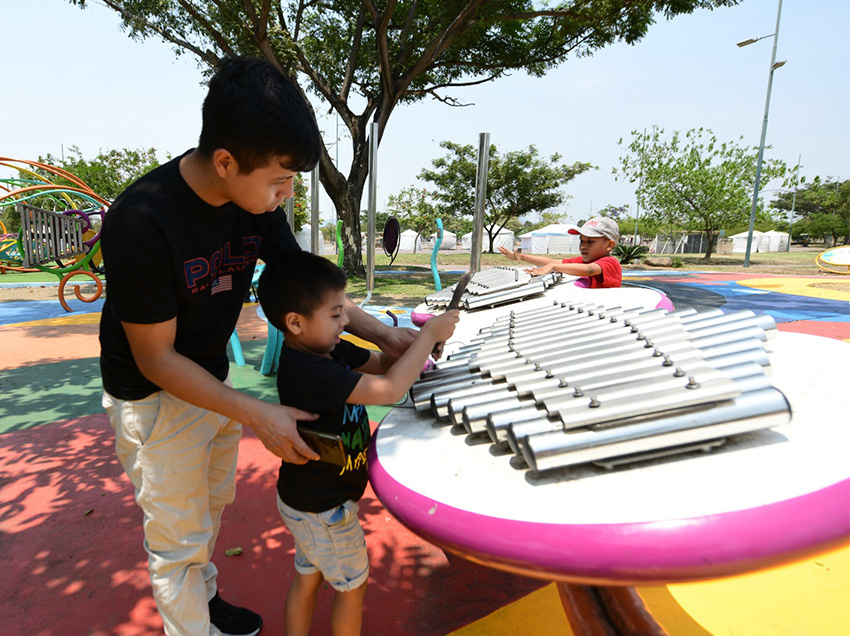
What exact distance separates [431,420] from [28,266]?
9.14m

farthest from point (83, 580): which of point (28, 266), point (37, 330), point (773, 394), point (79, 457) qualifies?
point (28, 266)

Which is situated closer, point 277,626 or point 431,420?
point 431,420

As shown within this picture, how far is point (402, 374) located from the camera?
1.49m

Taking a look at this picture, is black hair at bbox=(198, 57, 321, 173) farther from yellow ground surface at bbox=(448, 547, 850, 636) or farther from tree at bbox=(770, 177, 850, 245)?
tree at bbox=(770, 177, 850, 245)

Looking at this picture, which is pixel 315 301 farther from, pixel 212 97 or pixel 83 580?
pixel 83 580

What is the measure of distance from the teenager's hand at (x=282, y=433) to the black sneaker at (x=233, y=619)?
991mm

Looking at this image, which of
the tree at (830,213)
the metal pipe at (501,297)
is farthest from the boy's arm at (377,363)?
the tree at (830,213)

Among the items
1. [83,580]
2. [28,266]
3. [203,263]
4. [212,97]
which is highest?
[212,97]

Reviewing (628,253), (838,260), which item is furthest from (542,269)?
(628,253)

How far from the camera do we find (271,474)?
130 inches

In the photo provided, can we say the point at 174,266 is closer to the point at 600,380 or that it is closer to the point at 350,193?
the point at 600,380

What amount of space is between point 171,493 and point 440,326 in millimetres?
1028

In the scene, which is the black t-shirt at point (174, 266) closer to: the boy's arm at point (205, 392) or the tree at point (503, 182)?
the boy's arm at point (205, 392)

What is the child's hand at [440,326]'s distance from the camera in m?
1.61
